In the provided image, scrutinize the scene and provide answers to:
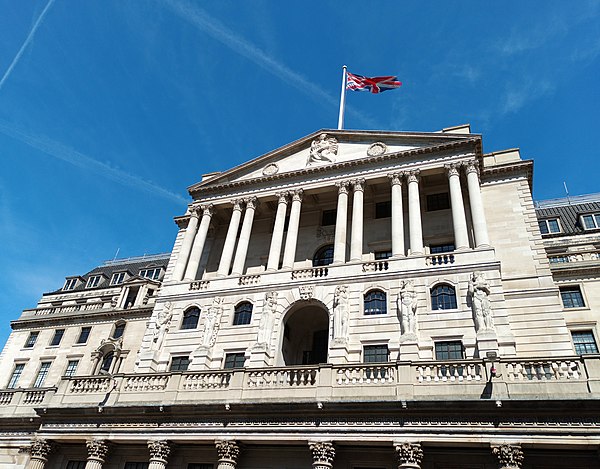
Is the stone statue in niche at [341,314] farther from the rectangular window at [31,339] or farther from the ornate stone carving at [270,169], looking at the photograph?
the rectangular window at [31,339]

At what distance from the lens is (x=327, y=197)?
3894 centimetres

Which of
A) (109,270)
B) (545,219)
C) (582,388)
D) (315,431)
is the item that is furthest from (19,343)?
(545,219)

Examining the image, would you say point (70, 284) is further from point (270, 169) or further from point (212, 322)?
point (212, 322)

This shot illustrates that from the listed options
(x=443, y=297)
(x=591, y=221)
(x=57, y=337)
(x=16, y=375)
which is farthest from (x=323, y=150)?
(x=16, y=375)

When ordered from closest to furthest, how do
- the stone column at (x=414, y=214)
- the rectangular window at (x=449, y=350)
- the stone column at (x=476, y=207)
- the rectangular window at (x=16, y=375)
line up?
1. the rectangular window at (x=449, y=350)
2. the stone column at (x=476, y=207)
3. the stone column at (x=414, y=214)
4. the rectangular window at (x=16, y=375)

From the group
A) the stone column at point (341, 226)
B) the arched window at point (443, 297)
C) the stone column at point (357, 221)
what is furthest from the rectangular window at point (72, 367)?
the arched window at point (443, 297)

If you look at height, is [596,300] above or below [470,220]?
below

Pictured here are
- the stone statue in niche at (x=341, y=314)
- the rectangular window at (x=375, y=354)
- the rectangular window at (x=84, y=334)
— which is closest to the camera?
the rectangular window at (x=375, y=354)

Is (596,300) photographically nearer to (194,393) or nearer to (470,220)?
(470,220)

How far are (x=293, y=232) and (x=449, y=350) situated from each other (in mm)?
14721

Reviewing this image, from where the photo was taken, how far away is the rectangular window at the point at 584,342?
31333 millimetres

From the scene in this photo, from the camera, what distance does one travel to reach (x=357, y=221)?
111 ft

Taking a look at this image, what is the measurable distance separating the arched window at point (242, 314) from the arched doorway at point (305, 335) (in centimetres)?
276

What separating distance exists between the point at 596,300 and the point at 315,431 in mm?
23791
